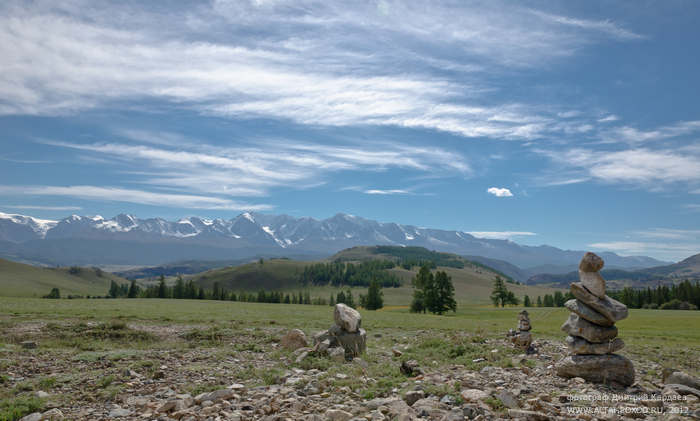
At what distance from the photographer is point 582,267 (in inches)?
619

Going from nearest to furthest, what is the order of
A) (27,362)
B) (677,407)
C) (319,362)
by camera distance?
(677,407) → (27,362) → (319,362)

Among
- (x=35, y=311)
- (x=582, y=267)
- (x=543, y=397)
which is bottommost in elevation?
(x=35, y=311)

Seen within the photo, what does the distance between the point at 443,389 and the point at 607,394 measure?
523 centimetres

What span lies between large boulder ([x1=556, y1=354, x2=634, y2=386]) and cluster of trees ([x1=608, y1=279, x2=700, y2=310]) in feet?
361

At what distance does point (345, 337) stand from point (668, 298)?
123m

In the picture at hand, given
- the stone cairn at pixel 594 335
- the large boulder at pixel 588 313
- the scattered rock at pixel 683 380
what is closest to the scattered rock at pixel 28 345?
the stone cairn at pixel 594 335

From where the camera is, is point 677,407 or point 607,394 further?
point 607,394

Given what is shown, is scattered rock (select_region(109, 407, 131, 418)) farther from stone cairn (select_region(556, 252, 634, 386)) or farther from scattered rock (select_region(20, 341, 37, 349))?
stone cairn (select_region(556, 252, 634, 386))

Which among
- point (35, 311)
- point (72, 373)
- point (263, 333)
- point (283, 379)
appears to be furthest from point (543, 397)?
point (35, 311)

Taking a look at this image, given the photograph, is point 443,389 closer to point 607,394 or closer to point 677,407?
point 607,394

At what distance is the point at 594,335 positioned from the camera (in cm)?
1475

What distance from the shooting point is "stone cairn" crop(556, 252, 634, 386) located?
13914 millimetres

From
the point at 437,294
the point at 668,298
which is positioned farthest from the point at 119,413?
the point at 668,298

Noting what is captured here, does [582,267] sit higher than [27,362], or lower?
higher
